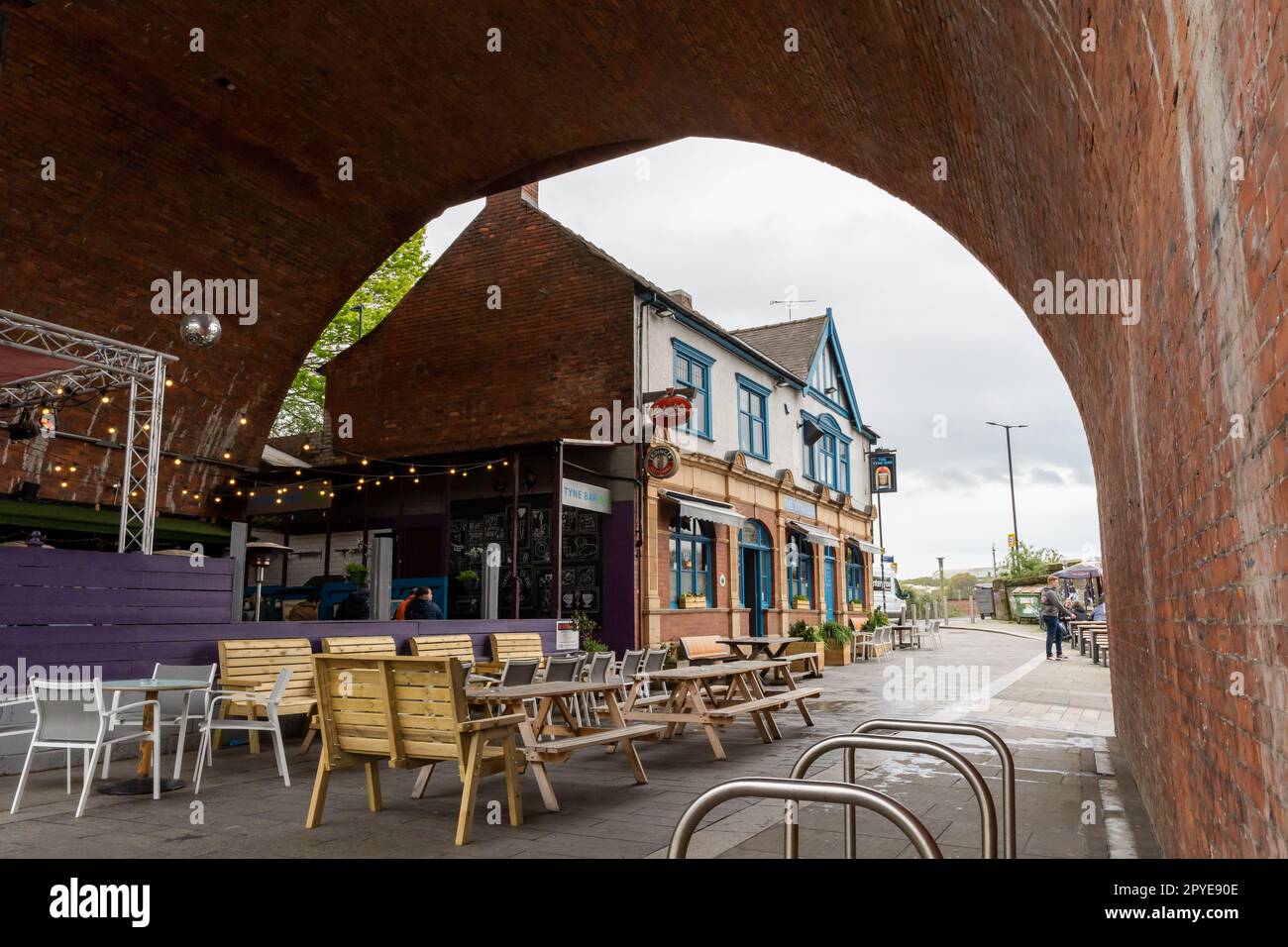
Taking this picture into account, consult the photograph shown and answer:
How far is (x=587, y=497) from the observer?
16.6m

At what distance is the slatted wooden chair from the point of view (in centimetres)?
557

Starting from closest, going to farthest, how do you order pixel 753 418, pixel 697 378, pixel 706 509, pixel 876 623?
pixel 706 509, pixel 697 378, pixel 753 418, pixel 876 623

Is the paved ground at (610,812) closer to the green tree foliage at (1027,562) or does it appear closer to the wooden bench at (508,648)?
the wooden bench at (508,648)

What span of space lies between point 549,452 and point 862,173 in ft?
30.1

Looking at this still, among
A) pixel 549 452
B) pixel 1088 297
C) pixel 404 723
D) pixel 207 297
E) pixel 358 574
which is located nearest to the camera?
pixel 1088 297

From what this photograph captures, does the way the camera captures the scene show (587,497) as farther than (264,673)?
Yes

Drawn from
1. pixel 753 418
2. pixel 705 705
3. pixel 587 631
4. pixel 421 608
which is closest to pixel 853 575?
pixel 753 418

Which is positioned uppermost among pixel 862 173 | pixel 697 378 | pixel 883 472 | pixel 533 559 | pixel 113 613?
pixel 697 378

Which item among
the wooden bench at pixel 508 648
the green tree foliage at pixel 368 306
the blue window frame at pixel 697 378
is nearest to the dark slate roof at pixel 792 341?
the blue window frame at pixel 697 378

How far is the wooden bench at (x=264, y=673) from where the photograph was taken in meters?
Answer: 8.85

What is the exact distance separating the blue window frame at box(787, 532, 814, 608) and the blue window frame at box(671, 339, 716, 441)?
572 cm
